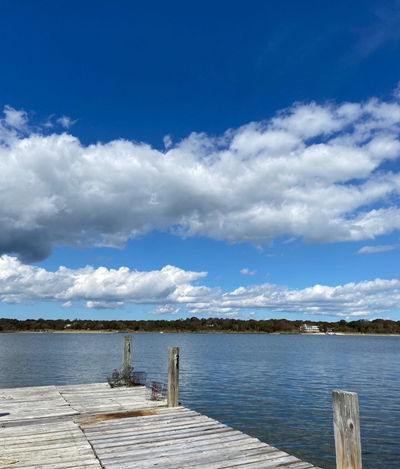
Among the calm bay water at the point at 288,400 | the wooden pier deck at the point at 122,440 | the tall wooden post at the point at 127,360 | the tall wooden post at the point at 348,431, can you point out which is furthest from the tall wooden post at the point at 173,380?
the tall wooden post at the point at 348,431

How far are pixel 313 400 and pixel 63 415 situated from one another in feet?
57.1

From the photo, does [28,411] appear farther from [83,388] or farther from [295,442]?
[295,442]

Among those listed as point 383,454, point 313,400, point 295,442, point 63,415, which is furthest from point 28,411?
point 313,400

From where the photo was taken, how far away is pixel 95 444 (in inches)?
379

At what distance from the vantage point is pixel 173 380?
14.7m

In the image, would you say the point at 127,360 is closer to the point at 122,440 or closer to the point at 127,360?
the point at 127,360

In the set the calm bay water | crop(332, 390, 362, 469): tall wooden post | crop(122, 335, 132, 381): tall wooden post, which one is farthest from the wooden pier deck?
the calm bay water

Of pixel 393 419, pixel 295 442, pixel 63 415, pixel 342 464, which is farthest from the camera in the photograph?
pixel 393 419

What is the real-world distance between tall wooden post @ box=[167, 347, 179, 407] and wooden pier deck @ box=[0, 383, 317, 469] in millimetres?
446

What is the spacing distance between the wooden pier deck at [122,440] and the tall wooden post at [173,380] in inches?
17.6

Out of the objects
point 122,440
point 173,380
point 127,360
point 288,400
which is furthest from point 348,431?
point 288,400

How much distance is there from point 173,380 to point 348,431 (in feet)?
27.2

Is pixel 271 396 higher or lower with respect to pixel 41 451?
lower

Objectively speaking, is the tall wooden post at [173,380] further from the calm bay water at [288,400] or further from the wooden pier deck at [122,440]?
the calm bay water at [288,400]
